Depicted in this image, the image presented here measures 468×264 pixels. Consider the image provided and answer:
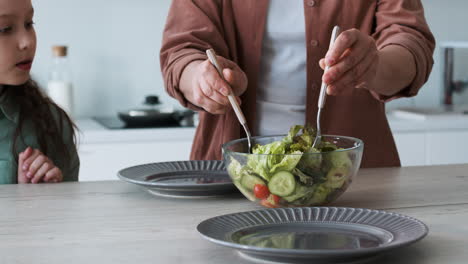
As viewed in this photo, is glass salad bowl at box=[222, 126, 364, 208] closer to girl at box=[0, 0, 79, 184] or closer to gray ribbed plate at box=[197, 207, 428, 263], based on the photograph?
gray ribbed plate at box=[197, 207, 428, 263]

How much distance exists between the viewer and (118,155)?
2.89m

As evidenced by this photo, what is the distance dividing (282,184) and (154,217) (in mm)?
207

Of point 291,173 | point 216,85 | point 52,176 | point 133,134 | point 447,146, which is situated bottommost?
point 447,146

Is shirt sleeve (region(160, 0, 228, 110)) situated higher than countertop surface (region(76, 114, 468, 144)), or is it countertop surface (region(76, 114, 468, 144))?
shirt sleeve (region(160, 0, 228, 110))

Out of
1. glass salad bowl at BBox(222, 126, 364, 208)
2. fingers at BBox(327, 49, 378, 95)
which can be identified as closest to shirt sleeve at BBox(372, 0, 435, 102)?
fingers at BBox(327, 49, 378, 95)

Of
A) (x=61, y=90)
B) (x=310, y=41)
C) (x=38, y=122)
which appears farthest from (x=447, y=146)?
(x=38, y=122)

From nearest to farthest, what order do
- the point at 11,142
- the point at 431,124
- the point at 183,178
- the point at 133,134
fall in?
the point at 183,178 < the point at 11,142 < the point at 133,134 < the point at 431,124

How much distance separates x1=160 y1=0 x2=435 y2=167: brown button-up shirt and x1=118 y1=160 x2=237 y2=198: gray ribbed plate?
32cm

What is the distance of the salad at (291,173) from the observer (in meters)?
1.09

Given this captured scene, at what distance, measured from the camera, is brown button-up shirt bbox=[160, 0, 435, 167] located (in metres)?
1.75

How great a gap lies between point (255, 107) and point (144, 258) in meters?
0.95

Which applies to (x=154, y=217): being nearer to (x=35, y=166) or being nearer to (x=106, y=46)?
(x=35, y=166)

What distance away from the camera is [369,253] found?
0.85 meters

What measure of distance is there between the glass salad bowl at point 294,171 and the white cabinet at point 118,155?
5.69 feet
